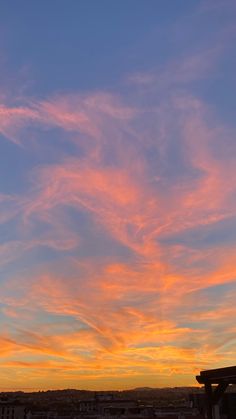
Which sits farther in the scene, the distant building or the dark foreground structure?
the distant building

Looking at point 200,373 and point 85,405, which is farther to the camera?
point 85,405

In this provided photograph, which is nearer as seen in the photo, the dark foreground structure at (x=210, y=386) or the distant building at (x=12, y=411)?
the dark foreground structure at (x=210, y=386)

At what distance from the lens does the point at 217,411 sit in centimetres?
1062

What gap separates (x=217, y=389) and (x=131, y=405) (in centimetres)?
15452

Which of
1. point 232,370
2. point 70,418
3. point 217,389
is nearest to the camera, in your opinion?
point 232,370

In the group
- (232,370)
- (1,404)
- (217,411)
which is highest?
(1,404)

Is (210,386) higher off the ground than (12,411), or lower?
lower

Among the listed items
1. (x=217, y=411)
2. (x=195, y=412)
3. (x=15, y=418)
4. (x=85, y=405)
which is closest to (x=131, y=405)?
(x=85, y=405)

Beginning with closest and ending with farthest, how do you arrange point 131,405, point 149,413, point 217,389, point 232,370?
point 232,370 → point 217,389 → point 149,413 → point 131,405

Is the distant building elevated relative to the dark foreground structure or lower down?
elevated

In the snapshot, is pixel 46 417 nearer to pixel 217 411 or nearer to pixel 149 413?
pixel 149 413

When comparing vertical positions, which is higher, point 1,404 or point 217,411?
point 1,404

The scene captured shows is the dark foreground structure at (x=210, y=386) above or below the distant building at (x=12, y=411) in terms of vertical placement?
below

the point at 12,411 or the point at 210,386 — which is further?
→ the point at 12,411
